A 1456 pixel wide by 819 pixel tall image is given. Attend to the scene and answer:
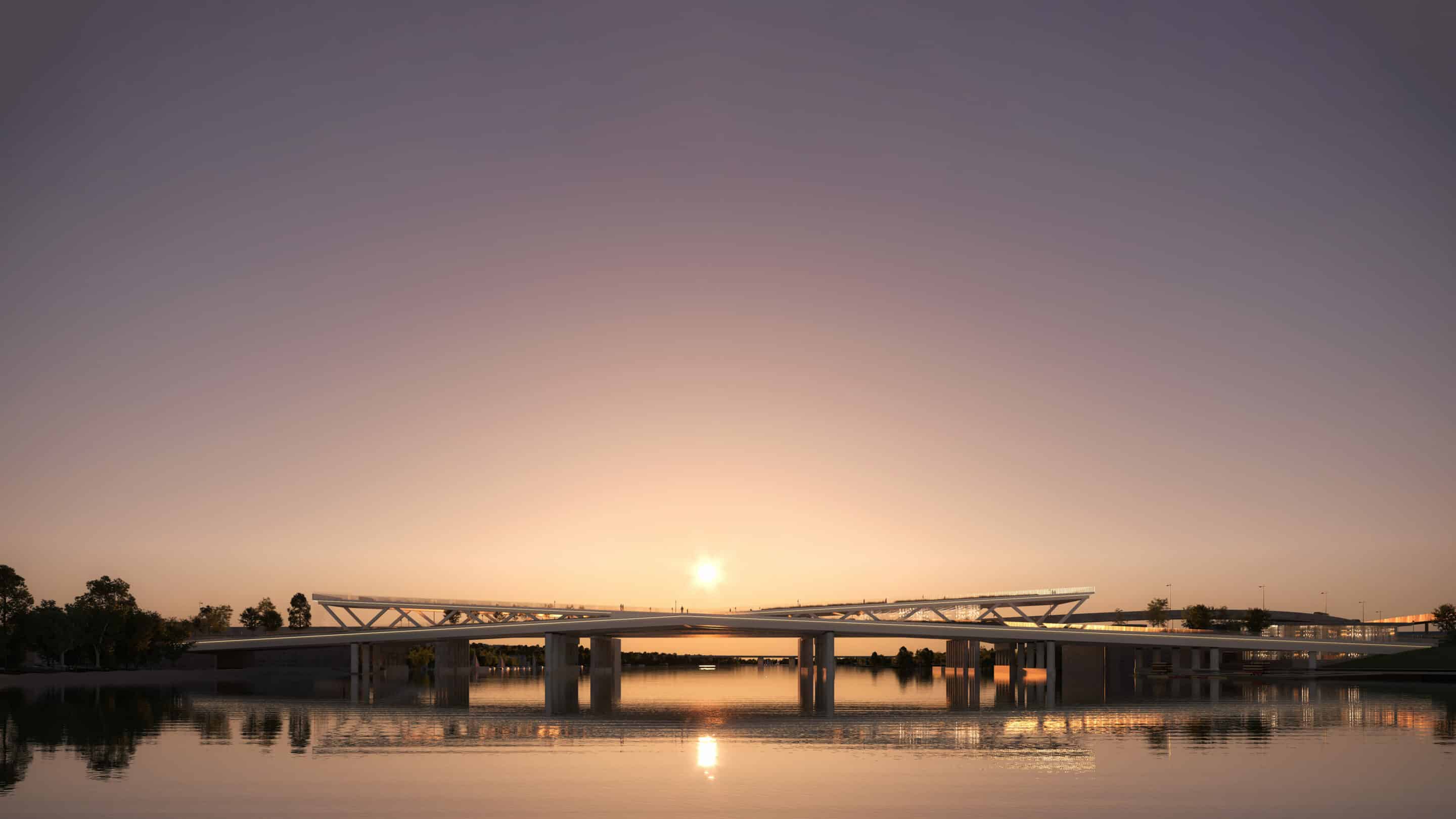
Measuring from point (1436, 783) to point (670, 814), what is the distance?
56.4 ft

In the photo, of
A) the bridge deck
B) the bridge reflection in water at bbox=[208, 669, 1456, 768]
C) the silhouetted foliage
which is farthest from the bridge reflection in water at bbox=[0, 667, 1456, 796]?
the silhouetted foliage

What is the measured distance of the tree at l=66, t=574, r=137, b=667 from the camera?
90.4m

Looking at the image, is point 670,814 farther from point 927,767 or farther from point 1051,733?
point 1051,733

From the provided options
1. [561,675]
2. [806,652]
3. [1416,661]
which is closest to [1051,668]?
[1416,661]

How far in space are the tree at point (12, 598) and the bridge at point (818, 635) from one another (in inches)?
736

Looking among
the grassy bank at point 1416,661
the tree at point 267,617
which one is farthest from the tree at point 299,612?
the grassy bank at point 1416,661

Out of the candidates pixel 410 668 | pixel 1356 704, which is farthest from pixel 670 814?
pixel 410 668

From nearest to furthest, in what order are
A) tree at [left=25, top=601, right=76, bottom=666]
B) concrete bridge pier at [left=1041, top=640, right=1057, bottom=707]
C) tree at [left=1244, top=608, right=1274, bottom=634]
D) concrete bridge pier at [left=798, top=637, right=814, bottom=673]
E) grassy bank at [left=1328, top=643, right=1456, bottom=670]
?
concrete bridge pier at [left=1041, top=640, right=1057, bottom=707], tree at [left=25, top=601, right=76, bottom=666], grassy bank at [left=1328, top=643, right=1456, bottom=670], concrete bridge pier at [left=798, top=637, right=814, bottom=673], tree at [left=1244, top=608, right=1274, bottom=634]

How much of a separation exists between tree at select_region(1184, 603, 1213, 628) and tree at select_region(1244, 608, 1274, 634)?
13.1ft

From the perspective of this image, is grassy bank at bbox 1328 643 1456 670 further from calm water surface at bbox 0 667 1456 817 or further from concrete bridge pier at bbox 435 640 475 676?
concrete bridge pier at bbox 435 640 475 676

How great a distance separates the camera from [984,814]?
20.8 metres

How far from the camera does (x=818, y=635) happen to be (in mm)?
86875

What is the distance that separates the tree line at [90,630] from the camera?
87.1 m

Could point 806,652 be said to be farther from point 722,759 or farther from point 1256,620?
point 722,759
